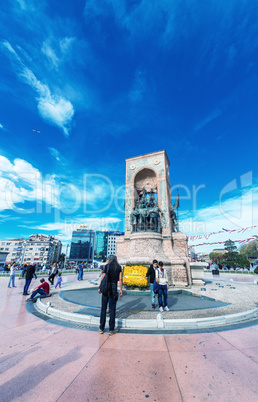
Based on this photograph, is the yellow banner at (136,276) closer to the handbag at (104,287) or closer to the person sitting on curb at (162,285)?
the person sitting on curb at (162,285)

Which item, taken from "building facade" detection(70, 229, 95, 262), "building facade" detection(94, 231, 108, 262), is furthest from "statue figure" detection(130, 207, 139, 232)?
"building facade" detection(70, 229, 95, 262)

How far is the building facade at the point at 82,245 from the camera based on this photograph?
126 metres

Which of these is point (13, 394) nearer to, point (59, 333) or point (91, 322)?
point (59, 333)

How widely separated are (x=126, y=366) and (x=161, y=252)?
35.7 ft

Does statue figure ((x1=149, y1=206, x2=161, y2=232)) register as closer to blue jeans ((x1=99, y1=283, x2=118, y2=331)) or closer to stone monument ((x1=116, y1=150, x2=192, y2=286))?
stone monument ((x1=116, y1=150, x2=192, y2=286))

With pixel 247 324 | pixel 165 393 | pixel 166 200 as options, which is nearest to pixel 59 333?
pixel 165 393

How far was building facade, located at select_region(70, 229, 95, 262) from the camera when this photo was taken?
126375 mm

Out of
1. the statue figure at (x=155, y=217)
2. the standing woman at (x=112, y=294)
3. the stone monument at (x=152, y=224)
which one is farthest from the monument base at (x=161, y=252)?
the standing woman at (x=112, y=294)

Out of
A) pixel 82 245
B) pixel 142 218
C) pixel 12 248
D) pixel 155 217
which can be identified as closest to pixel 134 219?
pixel 142 218

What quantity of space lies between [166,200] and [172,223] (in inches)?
93.3

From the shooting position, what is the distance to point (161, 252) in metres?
13.4

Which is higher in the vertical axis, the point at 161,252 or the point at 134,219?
the point at 134,219

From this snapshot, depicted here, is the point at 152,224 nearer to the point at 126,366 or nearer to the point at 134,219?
the point at 134,219

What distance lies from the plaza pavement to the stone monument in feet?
25.5
